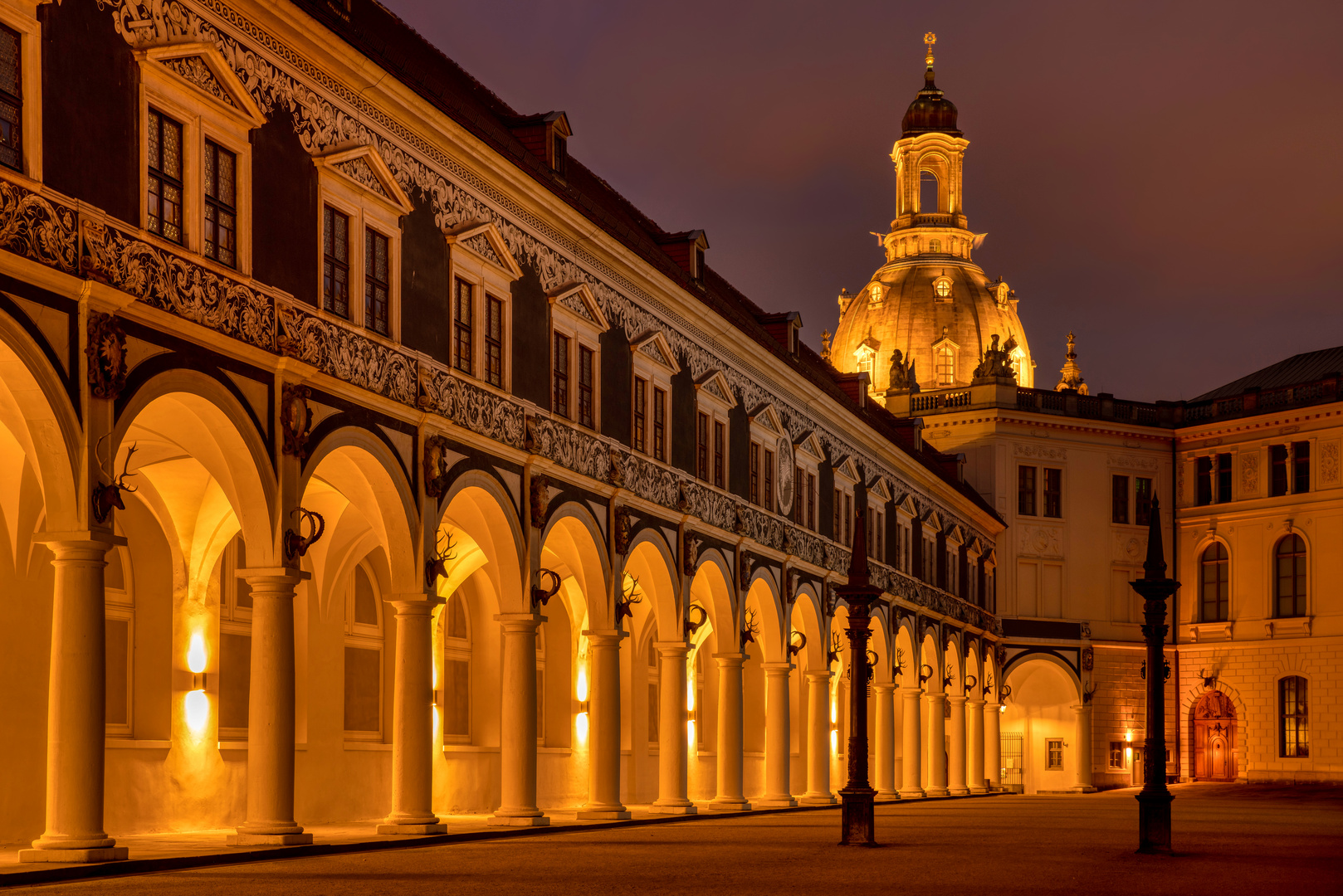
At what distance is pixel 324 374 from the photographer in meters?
21.0

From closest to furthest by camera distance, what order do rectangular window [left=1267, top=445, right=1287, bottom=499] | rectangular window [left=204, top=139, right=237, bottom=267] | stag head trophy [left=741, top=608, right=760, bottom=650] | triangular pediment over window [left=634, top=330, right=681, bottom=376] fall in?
rectangular window [left=204, top=139, right=237, bottom=267] → triangular pediment over window [left=634, top=330, right=681, bottom=376] → stag head trophy [left=741, top=608, right=760, bottom=650] → rectangular window [left=1267, top=445, right=1287, bottom=499]

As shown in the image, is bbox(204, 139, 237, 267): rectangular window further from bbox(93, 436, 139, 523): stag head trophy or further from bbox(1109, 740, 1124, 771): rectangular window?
bbox(1109, 740, 1124, 771): rectangular window

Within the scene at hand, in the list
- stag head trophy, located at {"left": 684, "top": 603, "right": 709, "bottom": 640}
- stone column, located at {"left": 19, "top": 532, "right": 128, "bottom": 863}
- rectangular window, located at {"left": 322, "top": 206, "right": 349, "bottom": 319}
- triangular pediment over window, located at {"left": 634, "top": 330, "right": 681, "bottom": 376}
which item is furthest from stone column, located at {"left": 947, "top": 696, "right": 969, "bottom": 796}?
stone column, located at {"left": 19, "top": 532, "right": 128, "bottom": 863}

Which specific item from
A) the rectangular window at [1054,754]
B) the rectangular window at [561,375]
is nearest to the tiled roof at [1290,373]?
the rectangular window at [1054,754]

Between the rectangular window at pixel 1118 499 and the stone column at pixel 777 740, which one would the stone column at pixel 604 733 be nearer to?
the stone column at pixel 777 740

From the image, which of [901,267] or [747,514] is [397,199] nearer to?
[747,514]

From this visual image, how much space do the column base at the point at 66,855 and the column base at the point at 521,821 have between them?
33.7ft

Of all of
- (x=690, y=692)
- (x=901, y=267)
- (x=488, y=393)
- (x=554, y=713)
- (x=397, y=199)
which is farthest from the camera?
(x=901, y=267)

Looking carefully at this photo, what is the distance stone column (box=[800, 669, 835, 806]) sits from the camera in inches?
1623

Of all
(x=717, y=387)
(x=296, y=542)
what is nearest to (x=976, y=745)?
(x=717, y=387)

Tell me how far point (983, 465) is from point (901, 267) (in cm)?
3438

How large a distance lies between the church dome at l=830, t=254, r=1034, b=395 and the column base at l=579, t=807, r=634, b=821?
214 ft

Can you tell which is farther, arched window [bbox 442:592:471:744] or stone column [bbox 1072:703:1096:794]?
stone column [bbox 1072:703:1096:794]

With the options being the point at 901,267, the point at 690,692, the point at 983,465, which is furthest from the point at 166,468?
the point at 901,267
